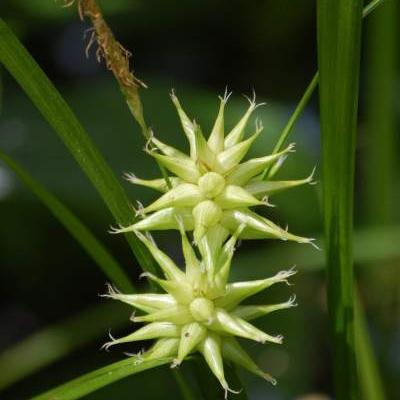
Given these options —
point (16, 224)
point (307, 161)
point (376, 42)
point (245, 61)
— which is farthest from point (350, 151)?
point (245, 61)

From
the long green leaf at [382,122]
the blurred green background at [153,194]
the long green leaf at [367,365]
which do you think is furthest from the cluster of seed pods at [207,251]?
the long green leaf at [382,122]

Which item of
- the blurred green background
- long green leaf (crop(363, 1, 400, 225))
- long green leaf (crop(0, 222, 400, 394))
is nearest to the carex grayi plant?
the blurred green background

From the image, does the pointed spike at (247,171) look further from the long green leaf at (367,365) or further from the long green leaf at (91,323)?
the long green leaf at (91,323)

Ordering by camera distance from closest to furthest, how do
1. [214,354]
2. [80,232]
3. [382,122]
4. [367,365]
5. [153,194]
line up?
[214,354] → [80,232] → [367,365] → [153,194] → [382,122]

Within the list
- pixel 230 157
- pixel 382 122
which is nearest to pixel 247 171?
pixel 230 157

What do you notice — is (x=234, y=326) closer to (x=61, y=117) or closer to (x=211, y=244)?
(x=211, y=244)

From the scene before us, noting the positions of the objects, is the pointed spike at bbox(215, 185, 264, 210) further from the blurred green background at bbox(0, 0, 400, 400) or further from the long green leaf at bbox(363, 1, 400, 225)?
the long green leaf at bbox(363, 1, 400, 225)
